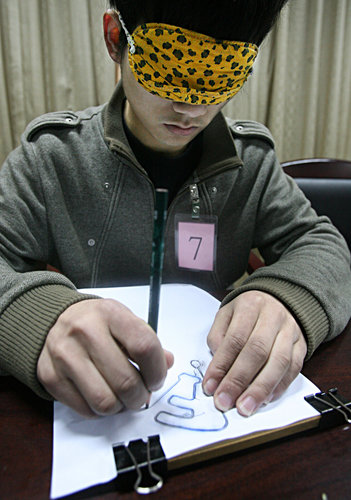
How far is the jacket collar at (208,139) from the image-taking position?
2.63ft

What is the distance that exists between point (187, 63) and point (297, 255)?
437 mm

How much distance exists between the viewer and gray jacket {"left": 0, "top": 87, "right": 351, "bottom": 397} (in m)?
0.69

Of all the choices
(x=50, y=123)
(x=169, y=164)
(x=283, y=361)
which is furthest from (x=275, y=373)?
(x=50, y=123)

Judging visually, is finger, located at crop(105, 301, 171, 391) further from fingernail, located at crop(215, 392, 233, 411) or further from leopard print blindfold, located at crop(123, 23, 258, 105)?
leopard print blindfold, located at crop(123, 23, 258, 105)

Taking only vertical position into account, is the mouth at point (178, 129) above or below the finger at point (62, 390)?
above

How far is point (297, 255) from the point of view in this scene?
73 centimetres

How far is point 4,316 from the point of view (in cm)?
48

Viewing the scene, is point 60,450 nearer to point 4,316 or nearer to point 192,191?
point 4,316

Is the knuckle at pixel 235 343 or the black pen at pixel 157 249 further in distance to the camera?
the knuckle at pixel 235 343

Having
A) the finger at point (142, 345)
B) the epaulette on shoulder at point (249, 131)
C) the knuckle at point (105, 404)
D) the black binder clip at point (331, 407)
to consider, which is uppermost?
the epaulette on shoulder at point (249, 131)

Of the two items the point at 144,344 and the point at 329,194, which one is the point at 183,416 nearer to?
the point at 144,344

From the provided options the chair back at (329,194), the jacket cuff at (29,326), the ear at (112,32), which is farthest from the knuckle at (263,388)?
the chair back at (329,194)

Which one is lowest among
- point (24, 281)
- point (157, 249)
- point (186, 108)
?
point (24, 281)

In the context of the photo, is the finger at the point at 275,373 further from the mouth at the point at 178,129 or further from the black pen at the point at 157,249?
the mouth at the point at 178,129
